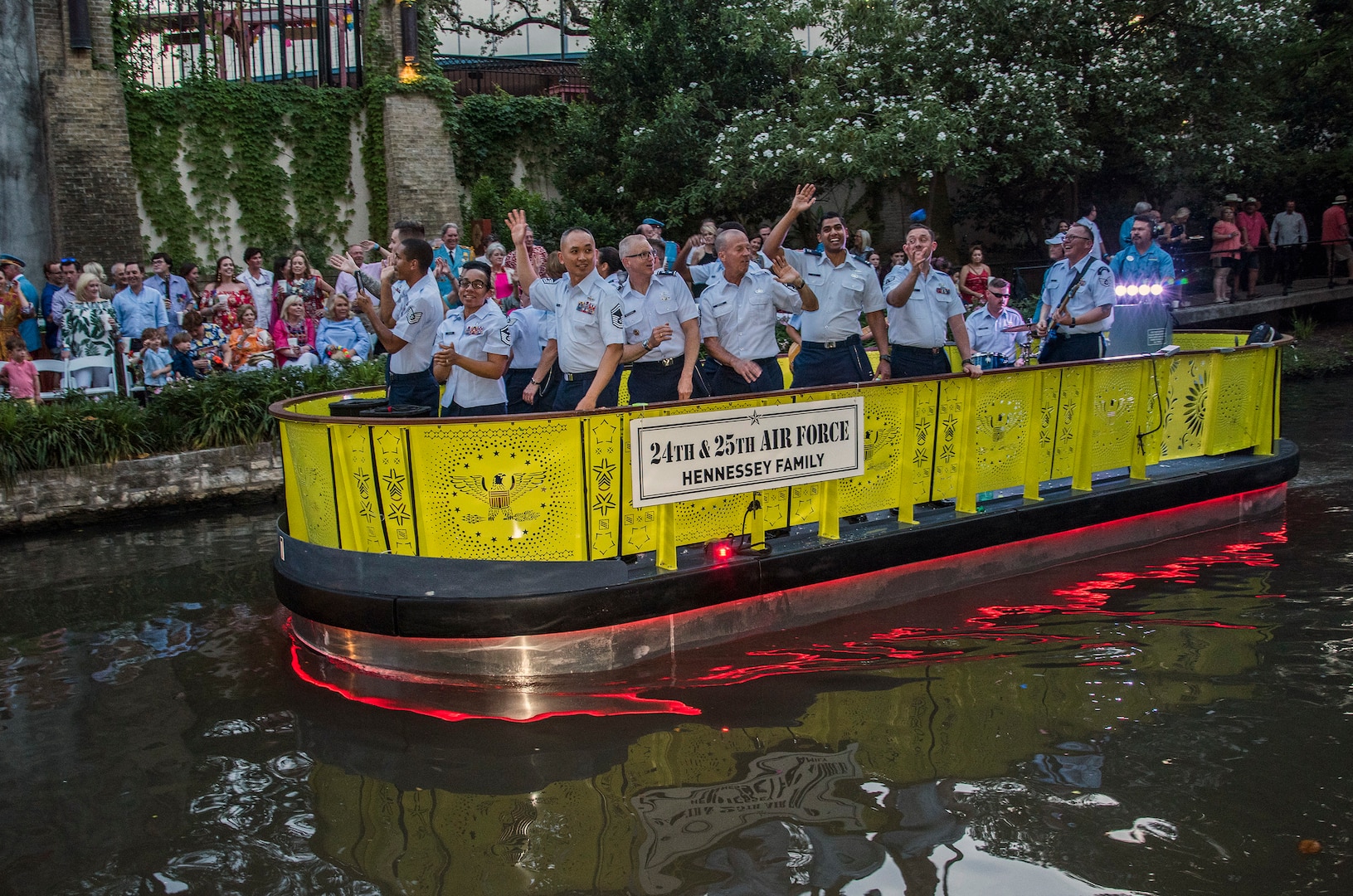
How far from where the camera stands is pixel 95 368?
12727mm

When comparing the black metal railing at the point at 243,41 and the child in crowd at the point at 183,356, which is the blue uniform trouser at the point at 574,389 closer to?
the child in crowd at the point at 183,356

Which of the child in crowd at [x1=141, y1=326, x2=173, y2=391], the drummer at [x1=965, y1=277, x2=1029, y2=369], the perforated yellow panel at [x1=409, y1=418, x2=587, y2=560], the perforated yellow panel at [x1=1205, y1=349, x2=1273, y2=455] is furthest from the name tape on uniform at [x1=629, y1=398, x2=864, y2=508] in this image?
the child in crowd at [x1=141, y1=326, x2=173, y2=391]

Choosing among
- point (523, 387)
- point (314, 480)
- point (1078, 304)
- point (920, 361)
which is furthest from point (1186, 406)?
point (314, 480)

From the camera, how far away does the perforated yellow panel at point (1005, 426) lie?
798cm

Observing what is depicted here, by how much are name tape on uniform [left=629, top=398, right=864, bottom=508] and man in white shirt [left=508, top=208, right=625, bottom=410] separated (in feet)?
1.69

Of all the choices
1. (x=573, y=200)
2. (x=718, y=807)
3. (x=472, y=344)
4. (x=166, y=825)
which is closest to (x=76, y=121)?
(x=573, y=200)

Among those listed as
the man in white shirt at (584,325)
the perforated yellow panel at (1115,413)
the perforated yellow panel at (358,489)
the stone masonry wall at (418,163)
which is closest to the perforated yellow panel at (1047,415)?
the perforated yellow panel at (1115,413)

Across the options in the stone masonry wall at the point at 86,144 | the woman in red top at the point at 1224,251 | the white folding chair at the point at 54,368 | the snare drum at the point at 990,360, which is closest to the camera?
the snare drum at the point at 990,360

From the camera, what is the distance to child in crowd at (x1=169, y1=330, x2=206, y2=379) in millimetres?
12789

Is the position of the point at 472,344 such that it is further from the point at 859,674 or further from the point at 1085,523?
the point at 1085,523

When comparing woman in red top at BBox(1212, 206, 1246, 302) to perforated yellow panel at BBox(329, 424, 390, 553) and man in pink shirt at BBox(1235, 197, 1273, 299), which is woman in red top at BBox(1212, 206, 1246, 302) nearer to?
man in pink shirt at BBox(1235, 197, 1273, 299)

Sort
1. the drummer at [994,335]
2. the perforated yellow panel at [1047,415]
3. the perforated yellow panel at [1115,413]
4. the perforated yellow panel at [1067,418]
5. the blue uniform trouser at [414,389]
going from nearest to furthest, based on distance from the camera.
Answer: the blue uniform trouser at [414,389]
the perforated yellow panel at [1047,415]
the perforated yellow panel at [1067,418]
the perforated yellow panel at [1115,413]
the drummer at [994,335]

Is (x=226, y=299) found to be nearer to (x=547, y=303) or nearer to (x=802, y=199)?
(x=547, y=303)

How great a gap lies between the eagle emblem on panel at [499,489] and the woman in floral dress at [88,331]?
26.1 feet
